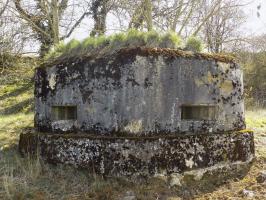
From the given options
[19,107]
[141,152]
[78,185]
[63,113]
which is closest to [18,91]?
[19,107]

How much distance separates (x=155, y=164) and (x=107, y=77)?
3.48ft

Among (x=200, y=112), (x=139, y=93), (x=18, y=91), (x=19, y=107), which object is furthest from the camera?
(x=18, y=91)

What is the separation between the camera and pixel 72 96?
14.5 feet

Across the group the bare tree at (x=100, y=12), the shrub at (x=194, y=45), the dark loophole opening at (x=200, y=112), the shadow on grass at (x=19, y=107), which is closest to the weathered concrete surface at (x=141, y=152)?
the dark loophole opening at (x=200, y=112)

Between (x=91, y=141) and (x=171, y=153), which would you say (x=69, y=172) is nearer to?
(x=91, y=141)

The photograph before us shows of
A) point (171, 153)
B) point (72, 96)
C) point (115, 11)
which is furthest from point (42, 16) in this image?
point (171, 153)

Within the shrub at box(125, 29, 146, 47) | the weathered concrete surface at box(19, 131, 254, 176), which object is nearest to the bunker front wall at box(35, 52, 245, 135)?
the weathered concrete surface at box(19, 131, 254, 176)

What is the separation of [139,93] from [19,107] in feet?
19.6

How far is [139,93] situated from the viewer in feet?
13.4

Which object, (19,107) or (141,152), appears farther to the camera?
(19,107)

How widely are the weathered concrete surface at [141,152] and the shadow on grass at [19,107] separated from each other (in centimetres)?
469

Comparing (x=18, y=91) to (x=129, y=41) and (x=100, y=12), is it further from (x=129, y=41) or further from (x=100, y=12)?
(x=129, y=41)

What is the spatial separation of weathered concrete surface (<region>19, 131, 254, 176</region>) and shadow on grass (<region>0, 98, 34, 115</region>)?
4690mm

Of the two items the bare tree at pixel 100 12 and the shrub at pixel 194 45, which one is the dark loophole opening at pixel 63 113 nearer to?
the shrub at pixel 194 45
